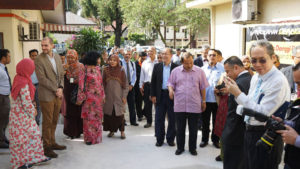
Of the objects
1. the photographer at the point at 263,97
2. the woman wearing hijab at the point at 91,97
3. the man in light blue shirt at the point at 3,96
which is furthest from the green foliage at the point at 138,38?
the photographer at the point at 263,97

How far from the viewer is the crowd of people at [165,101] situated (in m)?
2.72

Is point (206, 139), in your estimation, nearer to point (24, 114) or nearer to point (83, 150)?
point (83, 150)

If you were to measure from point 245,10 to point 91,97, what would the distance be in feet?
20.3

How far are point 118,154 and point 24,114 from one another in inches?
73.6

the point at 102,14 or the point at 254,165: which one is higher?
the point at 102,14

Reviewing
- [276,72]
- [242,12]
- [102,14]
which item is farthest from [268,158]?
[102,14]

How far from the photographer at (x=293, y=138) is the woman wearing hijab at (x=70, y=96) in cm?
442

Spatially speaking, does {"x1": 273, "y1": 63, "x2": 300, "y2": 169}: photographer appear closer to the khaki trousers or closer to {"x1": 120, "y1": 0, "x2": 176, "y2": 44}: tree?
the khaki trousers

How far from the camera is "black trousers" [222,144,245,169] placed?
12.1ft

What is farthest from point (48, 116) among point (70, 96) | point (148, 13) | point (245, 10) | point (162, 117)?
point (148, 13)

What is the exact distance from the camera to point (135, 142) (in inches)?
239

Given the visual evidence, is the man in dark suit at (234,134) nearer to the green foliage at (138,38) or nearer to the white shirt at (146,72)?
the white shirt at (146,72)

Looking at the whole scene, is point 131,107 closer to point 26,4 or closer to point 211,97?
point 211,97

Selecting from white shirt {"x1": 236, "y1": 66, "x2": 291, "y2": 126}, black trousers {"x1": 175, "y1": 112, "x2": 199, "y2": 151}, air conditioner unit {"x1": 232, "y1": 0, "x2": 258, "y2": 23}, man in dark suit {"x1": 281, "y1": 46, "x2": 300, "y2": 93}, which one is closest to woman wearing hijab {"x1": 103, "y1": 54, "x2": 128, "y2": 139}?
black trousers {"x1": 175, "y1": 112, "x2": 199, "y2": 151}
